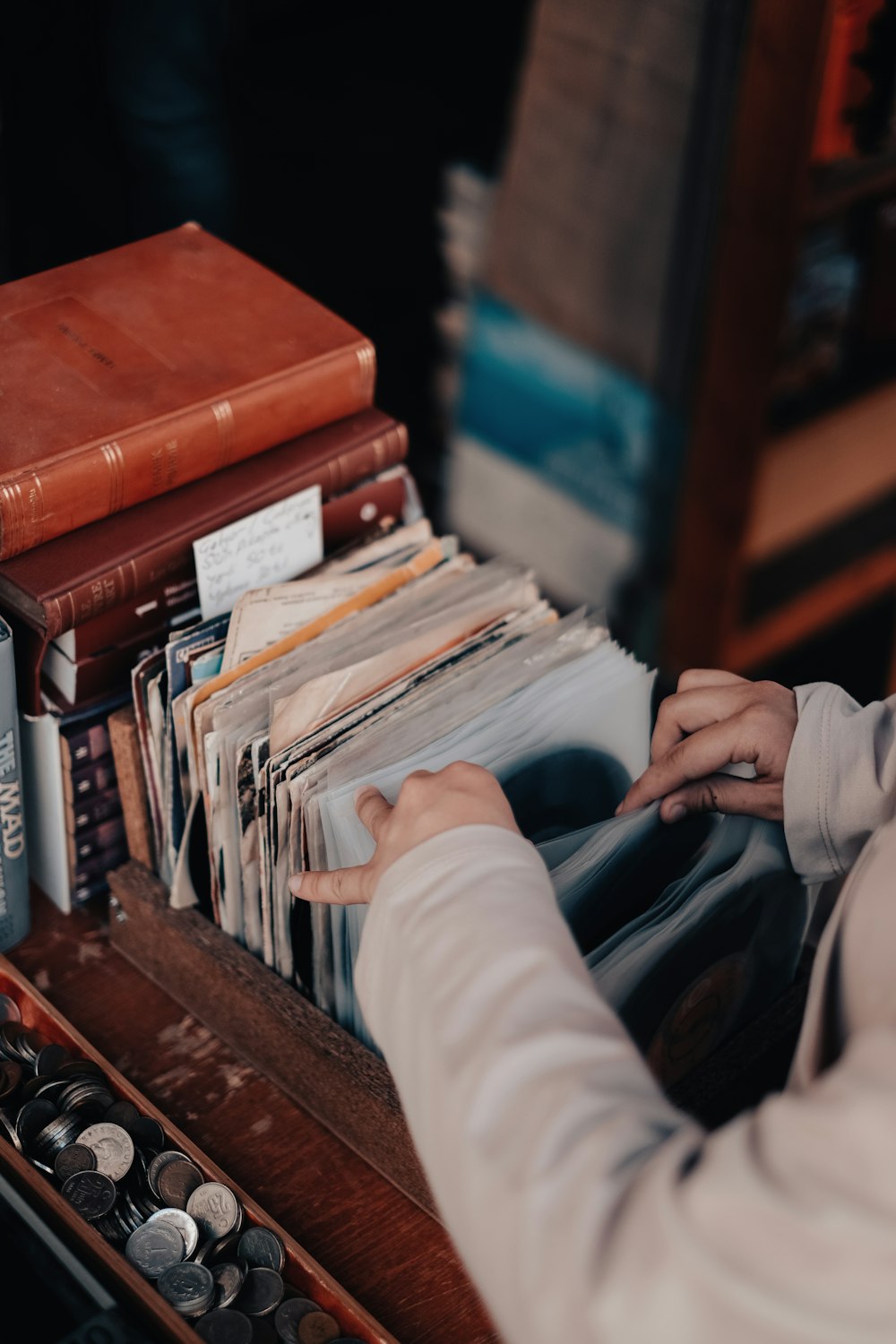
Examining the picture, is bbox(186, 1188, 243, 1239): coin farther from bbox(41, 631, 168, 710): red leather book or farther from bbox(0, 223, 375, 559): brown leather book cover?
bbox(0, 223, 375, 559): brown leather book cover

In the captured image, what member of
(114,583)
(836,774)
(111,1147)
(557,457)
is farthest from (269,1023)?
(557,457)

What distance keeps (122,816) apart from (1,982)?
175mm

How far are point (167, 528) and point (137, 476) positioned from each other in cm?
5

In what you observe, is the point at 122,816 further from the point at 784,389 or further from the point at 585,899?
the point at 784,389

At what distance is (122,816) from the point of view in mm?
1150

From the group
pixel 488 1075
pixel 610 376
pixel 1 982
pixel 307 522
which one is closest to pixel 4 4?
pixel 610 376

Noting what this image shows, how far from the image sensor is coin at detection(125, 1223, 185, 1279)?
0.87 metres

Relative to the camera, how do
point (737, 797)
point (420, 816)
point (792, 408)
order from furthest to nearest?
point (792, 408) < point (737, 797) < point (420, 816)

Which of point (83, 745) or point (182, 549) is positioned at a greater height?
point (182, 549)

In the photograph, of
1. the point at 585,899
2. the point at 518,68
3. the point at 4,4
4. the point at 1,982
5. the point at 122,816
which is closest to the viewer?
the point at 585,899

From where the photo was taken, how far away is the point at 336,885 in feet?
2.74

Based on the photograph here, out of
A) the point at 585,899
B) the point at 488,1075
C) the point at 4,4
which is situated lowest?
the point at 585,899

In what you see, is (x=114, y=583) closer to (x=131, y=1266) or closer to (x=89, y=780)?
(x=89, y=780)

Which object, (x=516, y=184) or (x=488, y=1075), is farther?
(x=516, y=184)
